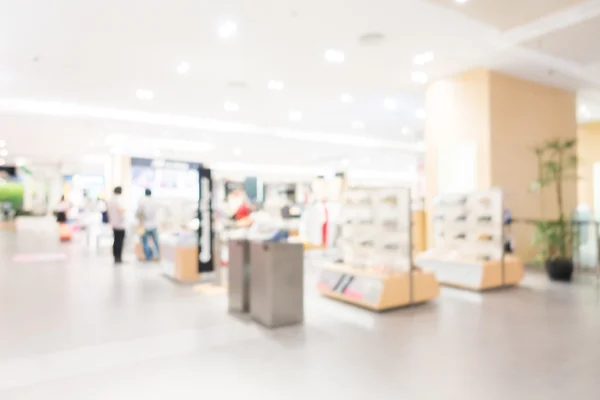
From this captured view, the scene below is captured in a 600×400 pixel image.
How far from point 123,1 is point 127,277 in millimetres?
4373

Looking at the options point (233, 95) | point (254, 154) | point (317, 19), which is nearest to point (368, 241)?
point (317, 19)

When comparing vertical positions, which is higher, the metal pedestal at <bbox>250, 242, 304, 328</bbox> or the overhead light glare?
the overhead light glare

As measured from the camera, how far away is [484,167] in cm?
796

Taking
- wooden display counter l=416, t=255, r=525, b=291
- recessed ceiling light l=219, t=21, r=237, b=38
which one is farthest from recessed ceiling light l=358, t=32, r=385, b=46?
wooden display counter l=416, t=255, r=525, b=291

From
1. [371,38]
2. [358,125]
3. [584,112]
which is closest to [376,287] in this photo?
[371,38]

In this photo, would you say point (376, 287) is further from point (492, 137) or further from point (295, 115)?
point (295, 115)

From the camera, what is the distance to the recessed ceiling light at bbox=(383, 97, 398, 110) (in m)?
10.6

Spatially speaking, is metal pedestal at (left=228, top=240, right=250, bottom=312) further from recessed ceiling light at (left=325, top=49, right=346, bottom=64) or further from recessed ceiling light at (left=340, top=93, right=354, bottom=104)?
recessed ceiling light at (left=340, top=93, right=354, bottom=104)

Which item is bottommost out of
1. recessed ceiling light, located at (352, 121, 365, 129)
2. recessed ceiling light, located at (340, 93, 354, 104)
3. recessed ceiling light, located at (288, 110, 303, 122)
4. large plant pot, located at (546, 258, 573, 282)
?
large plant pot, located at (546, 258, 573, 282)

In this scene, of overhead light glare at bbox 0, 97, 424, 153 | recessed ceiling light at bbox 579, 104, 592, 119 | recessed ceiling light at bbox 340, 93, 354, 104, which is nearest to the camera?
recessed ceiling light at bbox 340, 93, 354, 104

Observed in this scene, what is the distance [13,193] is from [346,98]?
23007 millimetres

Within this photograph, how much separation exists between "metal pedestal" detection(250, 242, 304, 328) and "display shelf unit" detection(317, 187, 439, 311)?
3.37 feet

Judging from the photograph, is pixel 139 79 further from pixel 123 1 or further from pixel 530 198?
pixel 530 198

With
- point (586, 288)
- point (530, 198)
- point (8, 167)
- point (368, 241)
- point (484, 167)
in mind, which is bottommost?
point (586, 288)
